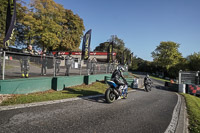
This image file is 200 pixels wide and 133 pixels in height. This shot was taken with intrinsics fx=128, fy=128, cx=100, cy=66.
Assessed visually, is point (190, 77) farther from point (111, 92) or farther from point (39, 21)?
point (39, 21)

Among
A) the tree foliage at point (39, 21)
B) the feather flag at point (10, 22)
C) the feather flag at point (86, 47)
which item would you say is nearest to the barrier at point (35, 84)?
the feather flag at point (10, 22)

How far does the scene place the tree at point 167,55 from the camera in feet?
164

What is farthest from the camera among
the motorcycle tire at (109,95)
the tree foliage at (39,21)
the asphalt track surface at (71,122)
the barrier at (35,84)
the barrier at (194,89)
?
the tree foliage at (39,21)

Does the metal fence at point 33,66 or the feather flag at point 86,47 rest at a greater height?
the feather flag at point 86,47

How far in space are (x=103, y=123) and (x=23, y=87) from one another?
4.77m

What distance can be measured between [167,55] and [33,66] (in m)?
55.7

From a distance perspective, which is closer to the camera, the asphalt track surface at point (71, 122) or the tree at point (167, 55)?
the asphalt track surface at point (71, 122)

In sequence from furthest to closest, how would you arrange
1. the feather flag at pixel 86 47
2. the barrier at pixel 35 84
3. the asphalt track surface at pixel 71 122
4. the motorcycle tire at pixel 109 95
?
1. the feather flag at pixel 86 47
2. the motorcycle tire at pixel 109 95
3. the barrier at pixel 35 84
4. the asphalt track surface at pixel 71 122

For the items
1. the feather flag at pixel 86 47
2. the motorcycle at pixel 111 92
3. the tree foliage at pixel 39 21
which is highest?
the tree foliage at pixel 39 21

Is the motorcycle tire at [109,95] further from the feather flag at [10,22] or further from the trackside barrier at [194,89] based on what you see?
the trackside barrier at [194,89]

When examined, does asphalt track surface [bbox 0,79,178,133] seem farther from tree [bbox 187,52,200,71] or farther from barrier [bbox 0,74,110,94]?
tree [bbox 187,52,200,71]

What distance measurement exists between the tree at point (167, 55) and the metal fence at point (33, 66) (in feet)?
158

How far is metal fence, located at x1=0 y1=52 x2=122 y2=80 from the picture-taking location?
5.85 m

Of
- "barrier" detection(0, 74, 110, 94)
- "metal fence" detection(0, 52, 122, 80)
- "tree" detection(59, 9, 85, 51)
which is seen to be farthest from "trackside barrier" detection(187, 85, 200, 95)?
"tree" detection(59, 9, 85, 51)
